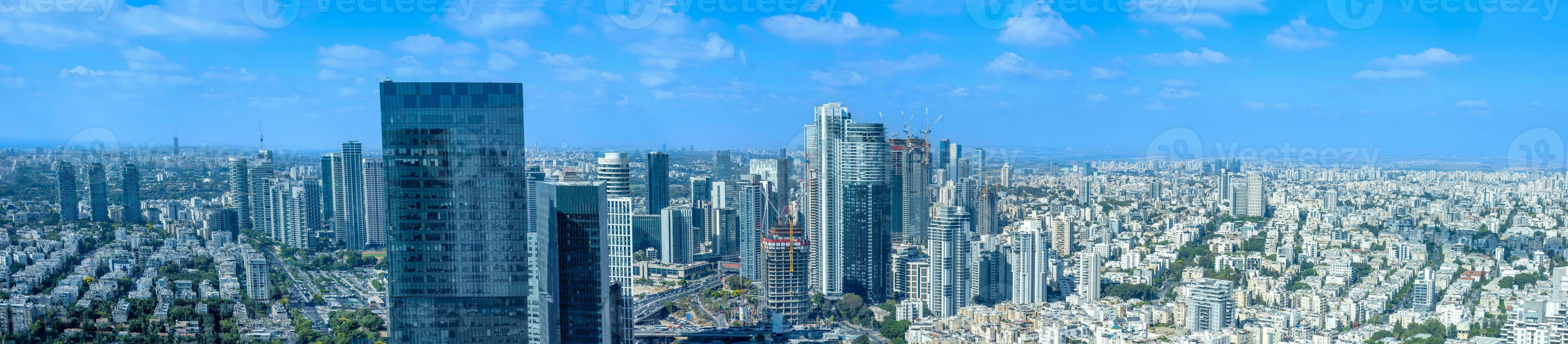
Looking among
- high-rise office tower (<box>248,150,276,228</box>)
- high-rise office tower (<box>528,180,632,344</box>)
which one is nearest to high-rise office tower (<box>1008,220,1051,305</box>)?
high-rise office tower (<box>528,180,632,344</box>)

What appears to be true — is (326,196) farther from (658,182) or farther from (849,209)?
(849,209)

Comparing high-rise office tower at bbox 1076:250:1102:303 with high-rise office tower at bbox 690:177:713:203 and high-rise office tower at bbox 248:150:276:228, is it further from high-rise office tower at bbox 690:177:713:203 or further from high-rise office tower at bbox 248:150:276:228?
high-rise office tower at bbox 248:150:276:228

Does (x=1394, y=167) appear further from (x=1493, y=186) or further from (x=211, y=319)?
(x=211, y=319)

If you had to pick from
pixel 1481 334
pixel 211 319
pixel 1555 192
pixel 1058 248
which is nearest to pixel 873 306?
pixel 1058 248

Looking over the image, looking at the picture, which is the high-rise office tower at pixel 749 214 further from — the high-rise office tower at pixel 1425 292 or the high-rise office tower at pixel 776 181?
the high-rise office tower at pixel 1425 292

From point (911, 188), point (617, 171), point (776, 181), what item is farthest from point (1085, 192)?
point (617, 171)

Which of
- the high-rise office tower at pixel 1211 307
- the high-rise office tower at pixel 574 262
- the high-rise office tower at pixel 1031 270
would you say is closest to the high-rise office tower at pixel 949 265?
the high-rise office tower at pixel 1031 270
